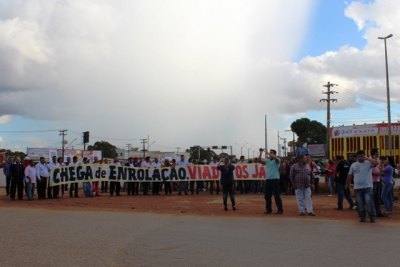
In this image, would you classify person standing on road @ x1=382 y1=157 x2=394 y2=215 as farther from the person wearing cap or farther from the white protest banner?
the person wearing cap

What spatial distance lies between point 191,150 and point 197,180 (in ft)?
400

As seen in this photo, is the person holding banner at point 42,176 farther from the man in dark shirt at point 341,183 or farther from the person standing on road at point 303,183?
the man in dark shirt at point 341,183

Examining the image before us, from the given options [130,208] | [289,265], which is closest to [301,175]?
[130,208]

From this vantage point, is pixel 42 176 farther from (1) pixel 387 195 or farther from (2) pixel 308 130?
(2) pixel 308 130

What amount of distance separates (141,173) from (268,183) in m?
10.7

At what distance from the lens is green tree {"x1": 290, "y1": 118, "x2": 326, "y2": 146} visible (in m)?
124

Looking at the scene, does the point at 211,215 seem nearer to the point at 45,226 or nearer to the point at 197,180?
the point at 45,226

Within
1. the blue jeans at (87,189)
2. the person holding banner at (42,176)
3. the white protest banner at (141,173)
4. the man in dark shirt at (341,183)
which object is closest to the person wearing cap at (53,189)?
the white protest banner at (141,173)

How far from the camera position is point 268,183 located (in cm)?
1498

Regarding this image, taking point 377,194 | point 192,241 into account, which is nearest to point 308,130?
point 377,194

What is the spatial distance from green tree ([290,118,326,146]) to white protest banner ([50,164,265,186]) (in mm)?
100309

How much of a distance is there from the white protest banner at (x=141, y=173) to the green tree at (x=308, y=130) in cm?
10031

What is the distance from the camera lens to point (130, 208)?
1688 cm

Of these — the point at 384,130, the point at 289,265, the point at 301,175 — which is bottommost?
A: the point at 289,265
